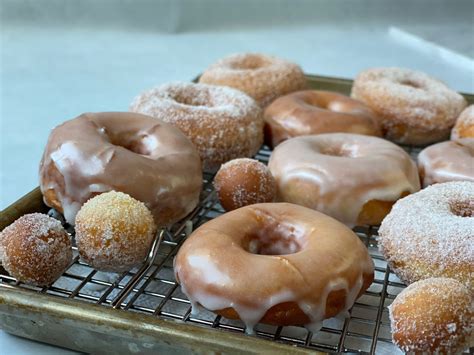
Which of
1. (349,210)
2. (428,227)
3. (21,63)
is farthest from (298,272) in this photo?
(21,63)

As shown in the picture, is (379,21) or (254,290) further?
(379,21)

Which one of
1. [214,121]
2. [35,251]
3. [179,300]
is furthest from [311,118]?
[35,251]

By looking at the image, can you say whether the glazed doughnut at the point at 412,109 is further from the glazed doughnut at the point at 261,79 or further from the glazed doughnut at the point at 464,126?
the glazed doughnut at the point at 261,79

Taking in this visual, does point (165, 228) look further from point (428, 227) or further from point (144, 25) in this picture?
point (144, 25)

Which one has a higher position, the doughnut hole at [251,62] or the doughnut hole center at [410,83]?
the doughnut hole at [251,62]

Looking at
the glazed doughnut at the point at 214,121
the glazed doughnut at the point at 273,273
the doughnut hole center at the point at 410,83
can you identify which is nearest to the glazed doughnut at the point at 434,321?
the glazed doughnut at the point at 273,273

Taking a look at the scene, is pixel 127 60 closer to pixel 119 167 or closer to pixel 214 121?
pixel 214 121
